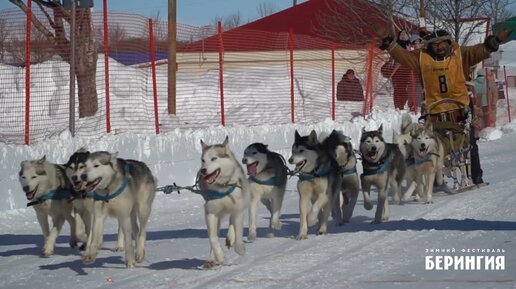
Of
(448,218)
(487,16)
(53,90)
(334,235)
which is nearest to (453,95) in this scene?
(448,218)

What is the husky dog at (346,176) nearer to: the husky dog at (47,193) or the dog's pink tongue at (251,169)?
the dog's pink tongue at (251,169)

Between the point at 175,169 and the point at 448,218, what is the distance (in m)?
4.52

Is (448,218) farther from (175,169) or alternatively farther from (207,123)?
(207,123)

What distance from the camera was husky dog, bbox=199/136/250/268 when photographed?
6.59 meters

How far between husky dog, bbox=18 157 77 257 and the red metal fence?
3272mm

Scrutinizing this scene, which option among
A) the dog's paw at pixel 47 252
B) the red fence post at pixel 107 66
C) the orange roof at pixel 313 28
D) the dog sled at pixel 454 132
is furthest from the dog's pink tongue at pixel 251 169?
the orange roof at pixel 313 28

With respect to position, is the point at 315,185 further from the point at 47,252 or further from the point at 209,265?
the point at 47,252

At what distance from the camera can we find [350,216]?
8930 mm

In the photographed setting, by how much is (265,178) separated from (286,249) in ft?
2.98

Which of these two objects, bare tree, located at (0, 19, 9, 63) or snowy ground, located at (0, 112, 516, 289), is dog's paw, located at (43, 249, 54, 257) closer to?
snowy ground, located at (0, 112, 516, 289)

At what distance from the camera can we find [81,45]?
37.6 ft

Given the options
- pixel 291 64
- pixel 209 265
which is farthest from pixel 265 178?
pixel 291 64

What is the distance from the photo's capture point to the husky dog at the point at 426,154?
1017 cm

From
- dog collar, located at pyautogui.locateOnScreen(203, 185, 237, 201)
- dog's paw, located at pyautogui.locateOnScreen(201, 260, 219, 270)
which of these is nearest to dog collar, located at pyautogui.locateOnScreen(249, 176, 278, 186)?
dog collar, located at pyautogui.locateOnScreen(203, 185, 237, 201)
